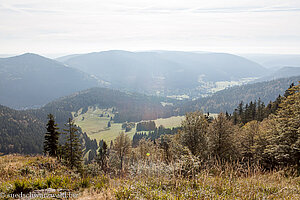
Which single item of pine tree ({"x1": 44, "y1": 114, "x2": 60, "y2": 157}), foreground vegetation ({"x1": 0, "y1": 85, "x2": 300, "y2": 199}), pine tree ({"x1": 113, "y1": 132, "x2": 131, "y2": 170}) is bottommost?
pine tree ({"x1": 113, "y1": 132, "x2": 131, "y2": 170})

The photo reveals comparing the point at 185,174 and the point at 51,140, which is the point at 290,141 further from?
the point at 51,140

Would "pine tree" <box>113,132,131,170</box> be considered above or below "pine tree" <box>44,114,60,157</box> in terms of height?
below

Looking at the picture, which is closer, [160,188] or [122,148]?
[160,188]

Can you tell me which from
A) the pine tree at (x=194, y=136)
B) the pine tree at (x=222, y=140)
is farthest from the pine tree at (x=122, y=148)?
the pine tree at (x=222, y=140)

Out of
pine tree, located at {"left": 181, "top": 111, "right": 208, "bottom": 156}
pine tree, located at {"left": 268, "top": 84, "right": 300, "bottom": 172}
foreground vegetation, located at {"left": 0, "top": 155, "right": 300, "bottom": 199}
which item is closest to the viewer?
foreground vegetation, located at {"left": 0, "top": 155, "right": 300, "bottom": 199}

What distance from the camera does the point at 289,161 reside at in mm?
21422

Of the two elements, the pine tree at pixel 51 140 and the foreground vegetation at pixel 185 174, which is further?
the pine tree at pixel 51 140

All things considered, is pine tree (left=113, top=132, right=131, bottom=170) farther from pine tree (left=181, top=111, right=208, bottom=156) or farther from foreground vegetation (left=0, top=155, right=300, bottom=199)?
foreground vegetation (left=0, top=155, right=300, bottom=199)

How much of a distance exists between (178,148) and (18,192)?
22.1 m

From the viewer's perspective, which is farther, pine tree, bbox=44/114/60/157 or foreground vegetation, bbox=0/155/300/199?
pine tree, bbox=44/114/60/157

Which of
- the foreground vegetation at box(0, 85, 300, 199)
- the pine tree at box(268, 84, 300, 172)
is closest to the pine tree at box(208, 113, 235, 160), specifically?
the foreground vegetation at box(0, 85, 300, 199)

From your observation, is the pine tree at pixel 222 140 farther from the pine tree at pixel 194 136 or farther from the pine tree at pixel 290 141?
the pine tree at pixel 290 141

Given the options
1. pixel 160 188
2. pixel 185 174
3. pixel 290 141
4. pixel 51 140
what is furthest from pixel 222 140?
pixel 51 140

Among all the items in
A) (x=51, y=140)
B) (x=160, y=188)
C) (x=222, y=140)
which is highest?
(x=160, y=188)
